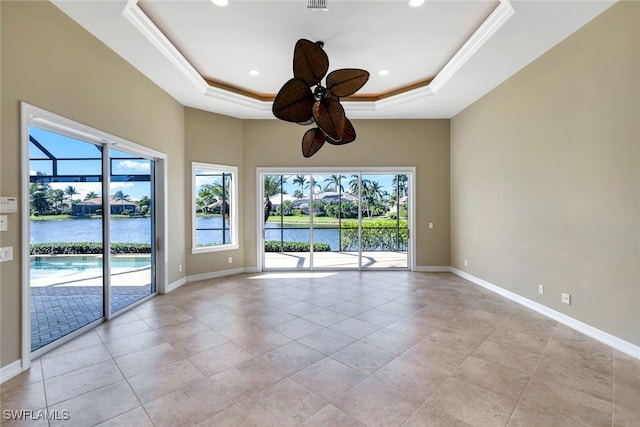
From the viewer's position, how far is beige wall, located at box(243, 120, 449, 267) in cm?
641

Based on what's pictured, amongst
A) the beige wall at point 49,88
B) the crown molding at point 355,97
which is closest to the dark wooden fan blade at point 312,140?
the crown molding at point 355,97

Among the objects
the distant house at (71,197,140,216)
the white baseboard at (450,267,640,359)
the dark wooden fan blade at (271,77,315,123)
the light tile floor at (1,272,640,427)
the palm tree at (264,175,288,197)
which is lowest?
the light tile floor at (1,272,640,427)

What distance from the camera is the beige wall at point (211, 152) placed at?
5.64 metres

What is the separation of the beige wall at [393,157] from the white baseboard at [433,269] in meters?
0.07

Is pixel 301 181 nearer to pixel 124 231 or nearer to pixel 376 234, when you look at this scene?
pixel 376 234

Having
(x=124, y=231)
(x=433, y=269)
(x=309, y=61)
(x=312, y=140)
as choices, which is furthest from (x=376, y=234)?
(x=124, y=231)

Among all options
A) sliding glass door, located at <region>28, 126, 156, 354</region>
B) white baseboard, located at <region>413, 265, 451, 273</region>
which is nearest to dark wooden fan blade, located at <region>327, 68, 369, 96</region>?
sliding glass door, located at <region>28, 126, 156, 354</region>

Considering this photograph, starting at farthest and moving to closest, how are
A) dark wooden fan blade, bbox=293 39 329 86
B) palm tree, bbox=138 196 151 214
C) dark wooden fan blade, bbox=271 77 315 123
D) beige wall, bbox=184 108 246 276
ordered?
beige wall, bbox=184 108 246 276, palm tree, bbox=138 196 151 214, dark wooden fan blade, bbox=271 77 315 123, dark wooden fan blade, bbox=293 39 329 86

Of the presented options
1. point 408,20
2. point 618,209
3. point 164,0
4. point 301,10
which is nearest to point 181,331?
point 164,0

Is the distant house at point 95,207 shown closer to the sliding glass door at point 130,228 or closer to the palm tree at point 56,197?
the sliding glass door at point 130,228

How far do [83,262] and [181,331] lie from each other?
58.2 inches

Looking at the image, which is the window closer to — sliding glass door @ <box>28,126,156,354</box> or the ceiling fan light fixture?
sliding glass door @ <box>28,126,156,354</box>

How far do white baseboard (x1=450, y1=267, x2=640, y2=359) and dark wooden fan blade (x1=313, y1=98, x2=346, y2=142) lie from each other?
3637 mm

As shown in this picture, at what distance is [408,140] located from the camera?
21.2ft
